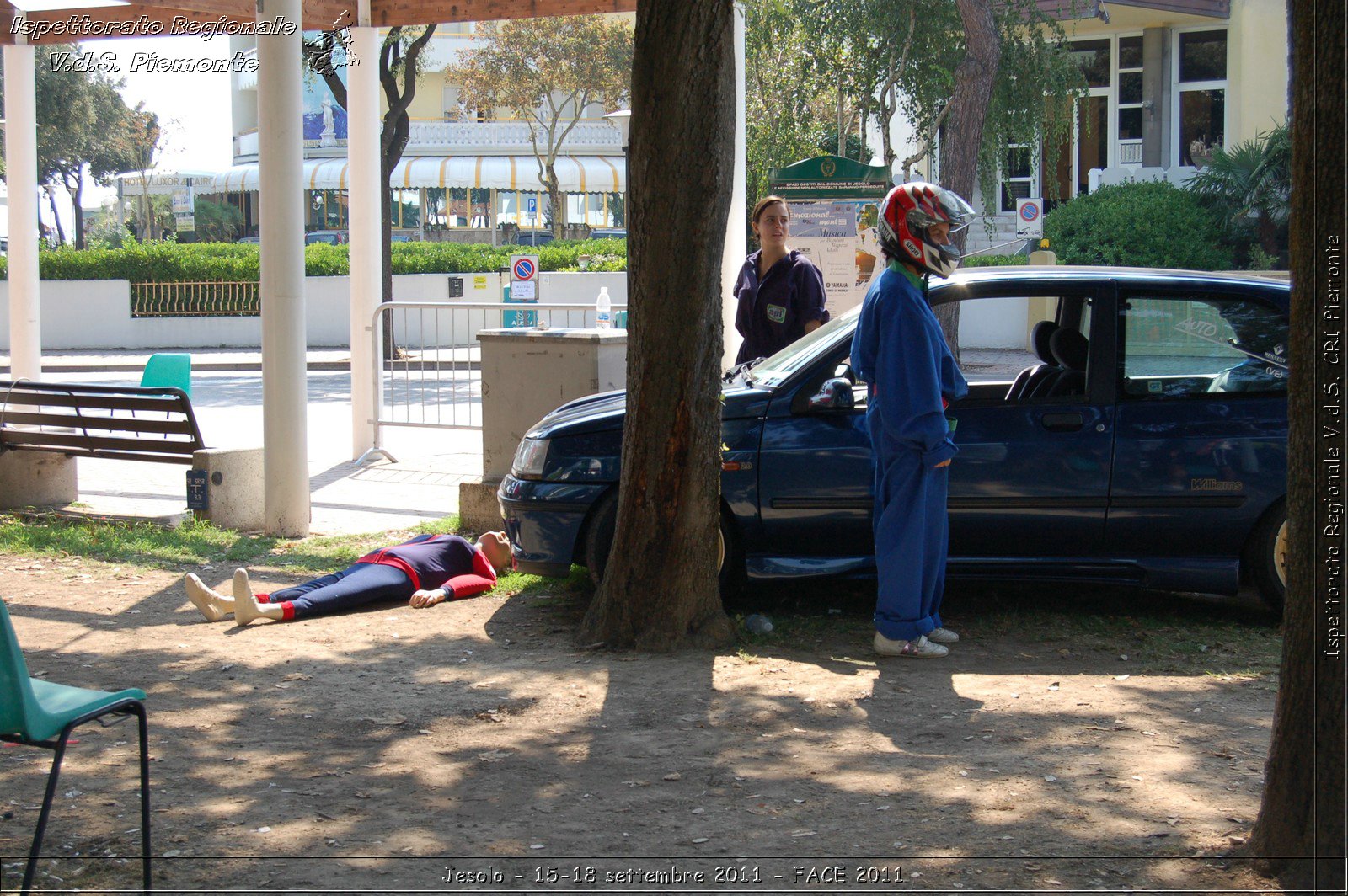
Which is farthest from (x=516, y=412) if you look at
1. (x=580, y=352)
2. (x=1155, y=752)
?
(x=1155, y=752)

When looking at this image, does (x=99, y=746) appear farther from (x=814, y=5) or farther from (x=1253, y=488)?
(x=814, y=5)

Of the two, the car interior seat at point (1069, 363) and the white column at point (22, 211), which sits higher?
the white column at point (22, 211)

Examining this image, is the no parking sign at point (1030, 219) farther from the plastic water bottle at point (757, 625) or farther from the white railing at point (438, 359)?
the plastic water bottle at point (757, 625)

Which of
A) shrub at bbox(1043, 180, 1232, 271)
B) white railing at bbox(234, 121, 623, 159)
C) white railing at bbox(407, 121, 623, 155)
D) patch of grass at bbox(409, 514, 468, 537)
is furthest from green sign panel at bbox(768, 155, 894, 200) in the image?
white railing at bbox(407, 121, 623, 155)

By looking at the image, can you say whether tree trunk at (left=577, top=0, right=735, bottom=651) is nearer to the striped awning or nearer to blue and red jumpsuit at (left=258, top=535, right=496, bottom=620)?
blue and red jumpsuit at (left=258, top=535, right=496, bottom=620)

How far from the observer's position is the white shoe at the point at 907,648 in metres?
5.94

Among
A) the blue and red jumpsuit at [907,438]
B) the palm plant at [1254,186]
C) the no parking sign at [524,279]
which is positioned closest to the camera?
the blue and red jumpsuit at [907,438]

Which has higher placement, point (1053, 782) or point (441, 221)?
point (441, 221)

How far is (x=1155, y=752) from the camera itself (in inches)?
180

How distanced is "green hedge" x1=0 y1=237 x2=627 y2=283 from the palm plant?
1203cm

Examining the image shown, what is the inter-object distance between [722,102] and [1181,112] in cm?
2514

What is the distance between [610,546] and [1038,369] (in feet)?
7.63

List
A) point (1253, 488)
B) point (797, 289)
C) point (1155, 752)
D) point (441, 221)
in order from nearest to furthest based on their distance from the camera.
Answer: point (1155, 752)
point (1253, 488)
point (797, 289)
point (441, 221)

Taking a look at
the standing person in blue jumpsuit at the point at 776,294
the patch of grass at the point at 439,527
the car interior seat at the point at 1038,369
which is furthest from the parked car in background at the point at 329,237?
the car interior seat at the point at 1038,369
